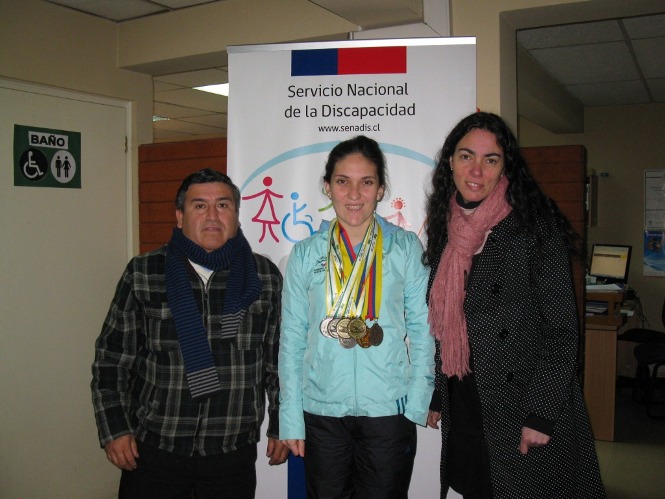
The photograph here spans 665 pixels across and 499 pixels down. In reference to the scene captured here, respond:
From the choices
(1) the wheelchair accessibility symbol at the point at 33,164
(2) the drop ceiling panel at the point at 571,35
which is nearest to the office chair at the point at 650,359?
(2) the drop ceiling panel at the point at 571,35

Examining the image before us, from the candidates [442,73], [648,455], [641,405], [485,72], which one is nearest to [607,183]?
[641,405]

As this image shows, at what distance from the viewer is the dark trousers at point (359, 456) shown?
172 cm

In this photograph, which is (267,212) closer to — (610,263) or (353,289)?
(353,289)

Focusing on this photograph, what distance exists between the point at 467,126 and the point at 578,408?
86cm

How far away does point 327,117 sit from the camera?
7.67ft

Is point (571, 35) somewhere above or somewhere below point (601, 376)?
above

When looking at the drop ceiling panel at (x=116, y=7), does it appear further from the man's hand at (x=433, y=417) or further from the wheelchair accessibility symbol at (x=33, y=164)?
the man's hand at (x=433, y=417)

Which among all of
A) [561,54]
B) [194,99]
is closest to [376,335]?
[561,54]

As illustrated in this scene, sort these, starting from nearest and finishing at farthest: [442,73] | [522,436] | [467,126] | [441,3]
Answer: [522,436] < [467,126] < [442,73] < [441,3]

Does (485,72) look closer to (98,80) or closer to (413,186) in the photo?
(413,186)

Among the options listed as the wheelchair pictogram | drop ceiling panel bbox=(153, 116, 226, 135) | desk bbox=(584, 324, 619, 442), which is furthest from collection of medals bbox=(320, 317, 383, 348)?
drop ceiling panel bbox=(153, 116, 226, 135)

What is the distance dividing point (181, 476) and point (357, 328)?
27.3 inches

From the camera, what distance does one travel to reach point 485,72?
9.20 feet

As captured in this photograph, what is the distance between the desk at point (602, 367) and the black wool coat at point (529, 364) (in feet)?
10.0
